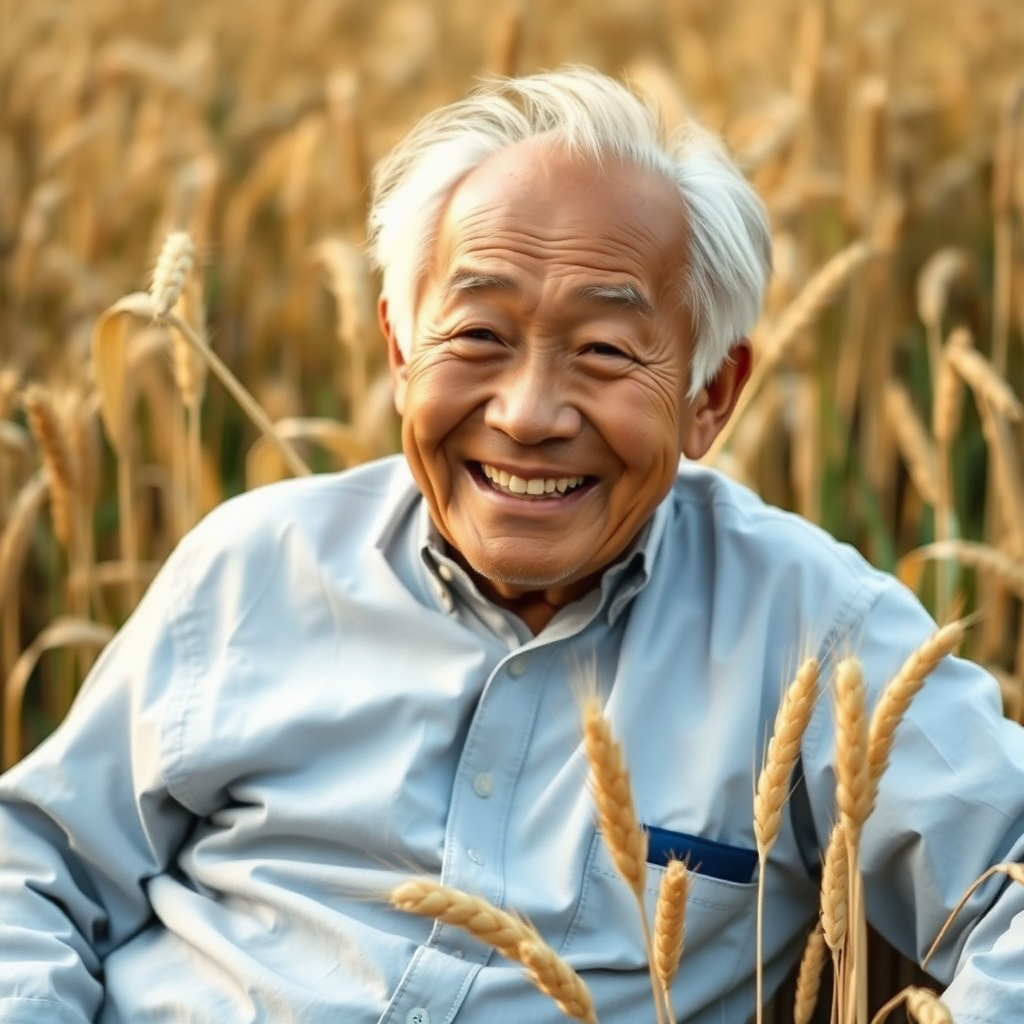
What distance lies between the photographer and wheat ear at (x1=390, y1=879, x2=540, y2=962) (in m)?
1.52

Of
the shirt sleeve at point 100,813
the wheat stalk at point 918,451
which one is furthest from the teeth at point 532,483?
the wheat stalk at point 918,451

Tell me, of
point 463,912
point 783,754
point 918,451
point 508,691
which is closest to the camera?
point 463,912

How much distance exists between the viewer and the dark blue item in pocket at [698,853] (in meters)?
2.19

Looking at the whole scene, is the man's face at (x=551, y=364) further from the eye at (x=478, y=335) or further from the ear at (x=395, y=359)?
the ear at (x=395, y=359)

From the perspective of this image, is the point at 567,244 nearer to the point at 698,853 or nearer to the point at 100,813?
the point at 698,853

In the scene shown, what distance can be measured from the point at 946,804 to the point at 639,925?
1.35 ft

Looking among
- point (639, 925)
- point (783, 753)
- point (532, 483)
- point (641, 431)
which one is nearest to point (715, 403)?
point (641, 431)

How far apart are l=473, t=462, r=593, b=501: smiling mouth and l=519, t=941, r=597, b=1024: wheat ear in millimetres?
749

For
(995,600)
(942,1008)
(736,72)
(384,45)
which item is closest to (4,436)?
(995,600)

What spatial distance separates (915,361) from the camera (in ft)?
14.6

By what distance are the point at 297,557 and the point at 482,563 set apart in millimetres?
325

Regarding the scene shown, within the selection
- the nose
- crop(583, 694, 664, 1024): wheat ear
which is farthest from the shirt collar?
crop(583, 694, 664, 1024): wheat ear

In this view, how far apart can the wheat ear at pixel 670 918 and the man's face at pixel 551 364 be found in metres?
0.63

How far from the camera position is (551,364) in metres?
2.17
